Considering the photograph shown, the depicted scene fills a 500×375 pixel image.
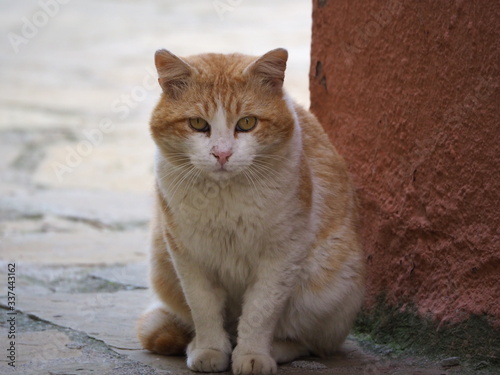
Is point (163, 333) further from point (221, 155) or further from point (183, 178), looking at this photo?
point (221, 155)

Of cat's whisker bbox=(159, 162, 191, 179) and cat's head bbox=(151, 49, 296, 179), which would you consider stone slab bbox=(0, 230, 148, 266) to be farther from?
cat's head bbox=(151, 49, 296, 179)

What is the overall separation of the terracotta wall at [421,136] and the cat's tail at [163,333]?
86 cm

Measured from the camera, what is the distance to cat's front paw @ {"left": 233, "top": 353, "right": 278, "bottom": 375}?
2695mm

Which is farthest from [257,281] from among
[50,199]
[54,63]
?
[54,63]

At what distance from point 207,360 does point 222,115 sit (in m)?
0.91

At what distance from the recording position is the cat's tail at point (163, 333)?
298 cm

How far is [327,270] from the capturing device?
116 inches

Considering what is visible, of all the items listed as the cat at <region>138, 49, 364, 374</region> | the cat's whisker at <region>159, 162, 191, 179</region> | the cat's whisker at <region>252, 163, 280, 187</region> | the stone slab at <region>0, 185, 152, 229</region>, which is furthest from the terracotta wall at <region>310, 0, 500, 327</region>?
the stone slab at <region>0, 185, 152, 229</region>

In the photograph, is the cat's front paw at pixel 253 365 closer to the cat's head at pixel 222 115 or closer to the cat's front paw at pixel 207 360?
the cat's front paw at pixel 207 360

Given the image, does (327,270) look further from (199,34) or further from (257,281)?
(199,34)

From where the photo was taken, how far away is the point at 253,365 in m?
2.70
